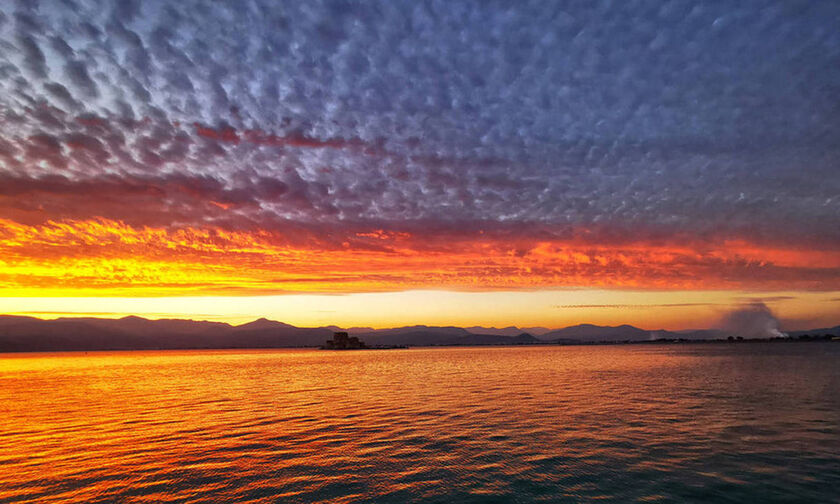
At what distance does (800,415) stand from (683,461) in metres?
22.8

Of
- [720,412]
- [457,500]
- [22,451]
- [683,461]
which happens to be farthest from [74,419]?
[720,412]

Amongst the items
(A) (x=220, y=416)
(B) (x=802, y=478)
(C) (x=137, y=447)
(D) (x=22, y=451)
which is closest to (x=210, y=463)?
(C) (x=137, y=447)

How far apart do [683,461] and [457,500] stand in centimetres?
1432

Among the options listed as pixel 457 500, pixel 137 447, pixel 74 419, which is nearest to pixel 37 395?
pixel 74 419

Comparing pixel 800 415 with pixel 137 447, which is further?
pixel 800 415

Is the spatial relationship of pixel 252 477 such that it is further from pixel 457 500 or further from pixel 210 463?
pixel 457 500

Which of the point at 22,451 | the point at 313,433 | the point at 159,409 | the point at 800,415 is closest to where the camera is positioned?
the point at 22,451

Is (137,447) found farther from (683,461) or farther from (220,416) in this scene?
(683,461)

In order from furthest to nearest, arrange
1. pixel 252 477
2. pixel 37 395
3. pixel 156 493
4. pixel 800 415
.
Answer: pixel 37 395
pixel 800 415
pixel 252 477
pixel 156 493

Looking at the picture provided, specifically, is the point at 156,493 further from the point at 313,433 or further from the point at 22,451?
the point at 22,451

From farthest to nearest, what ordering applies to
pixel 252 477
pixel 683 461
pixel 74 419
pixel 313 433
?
pixel 74 419 < pixel 313 433 < pixel 683 461 < pixel 252 477

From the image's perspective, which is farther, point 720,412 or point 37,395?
point 37,395

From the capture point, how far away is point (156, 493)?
826 inches

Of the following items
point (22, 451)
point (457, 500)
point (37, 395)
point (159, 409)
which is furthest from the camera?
point (37, 395)
